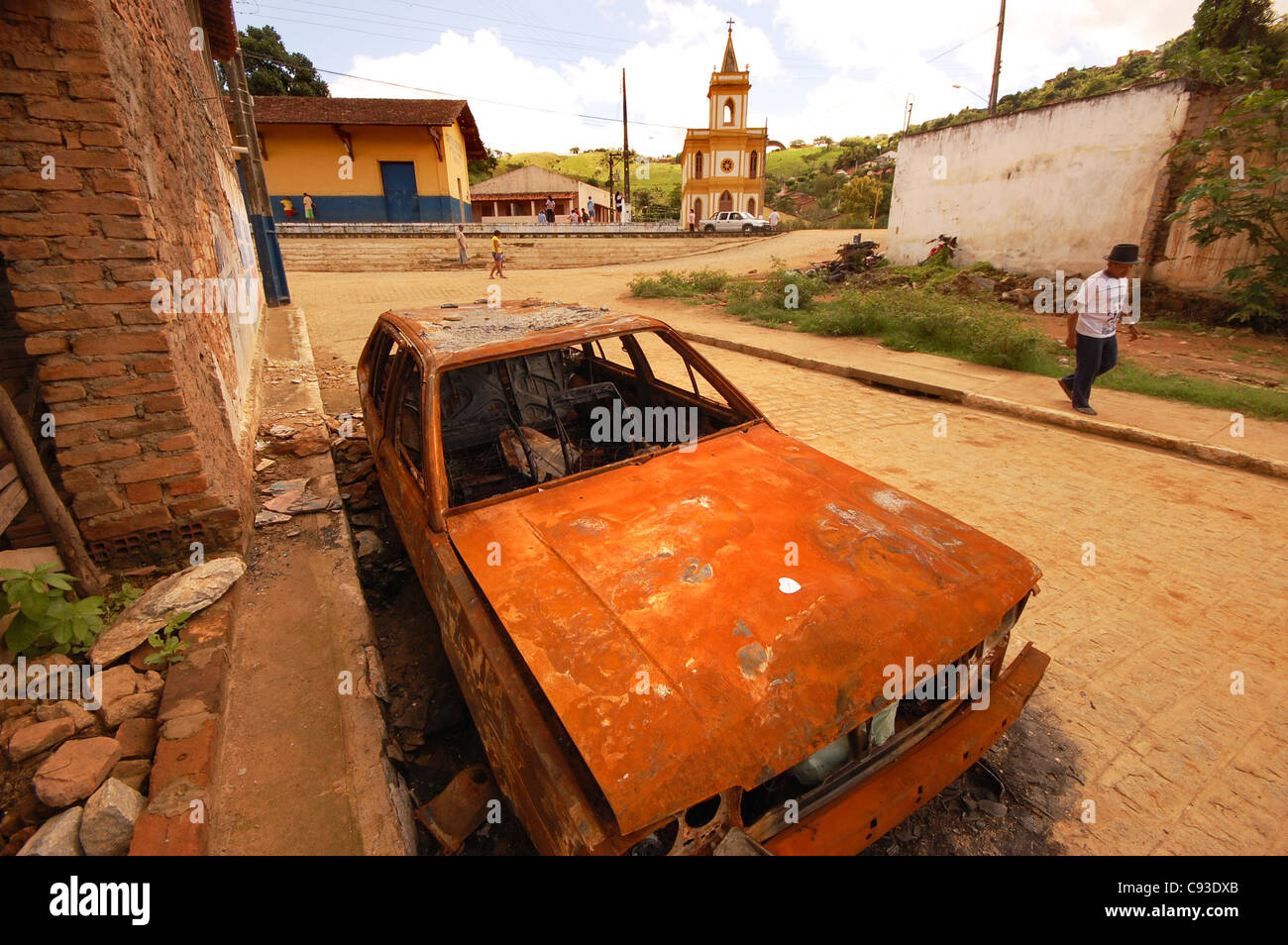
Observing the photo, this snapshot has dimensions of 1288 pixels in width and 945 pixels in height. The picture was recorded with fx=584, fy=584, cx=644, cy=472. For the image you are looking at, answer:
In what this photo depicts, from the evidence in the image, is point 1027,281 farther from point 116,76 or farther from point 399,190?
point 399,190

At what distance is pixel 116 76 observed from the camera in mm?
2607

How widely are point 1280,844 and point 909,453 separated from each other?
3566 millimetres

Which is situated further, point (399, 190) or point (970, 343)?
point (399, 190)

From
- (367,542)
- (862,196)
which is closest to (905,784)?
(367,542)

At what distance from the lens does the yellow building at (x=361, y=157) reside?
81.5 ft

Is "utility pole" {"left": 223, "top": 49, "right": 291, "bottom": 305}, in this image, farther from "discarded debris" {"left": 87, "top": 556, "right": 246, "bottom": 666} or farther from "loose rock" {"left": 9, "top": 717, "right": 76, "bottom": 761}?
"loose rock" {"left": 9, "top": 717, "right": 76, "bottom": 761}

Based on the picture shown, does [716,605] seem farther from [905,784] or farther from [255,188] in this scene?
[255,188]

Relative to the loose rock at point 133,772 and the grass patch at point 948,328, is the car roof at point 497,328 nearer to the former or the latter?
the loose rock at point 133,772

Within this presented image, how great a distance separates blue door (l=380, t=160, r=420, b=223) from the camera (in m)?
25.9

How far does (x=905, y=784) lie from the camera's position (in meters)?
1.66

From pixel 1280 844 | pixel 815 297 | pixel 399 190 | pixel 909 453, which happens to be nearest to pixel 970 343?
pixel 909 453

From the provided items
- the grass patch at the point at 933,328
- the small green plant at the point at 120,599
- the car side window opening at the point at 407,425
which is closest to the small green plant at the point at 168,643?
the small green plant at the point at 120,599

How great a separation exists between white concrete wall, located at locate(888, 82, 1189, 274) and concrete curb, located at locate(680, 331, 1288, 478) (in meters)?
7.80

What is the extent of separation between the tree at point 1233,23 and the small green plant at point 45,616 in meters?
21.9
